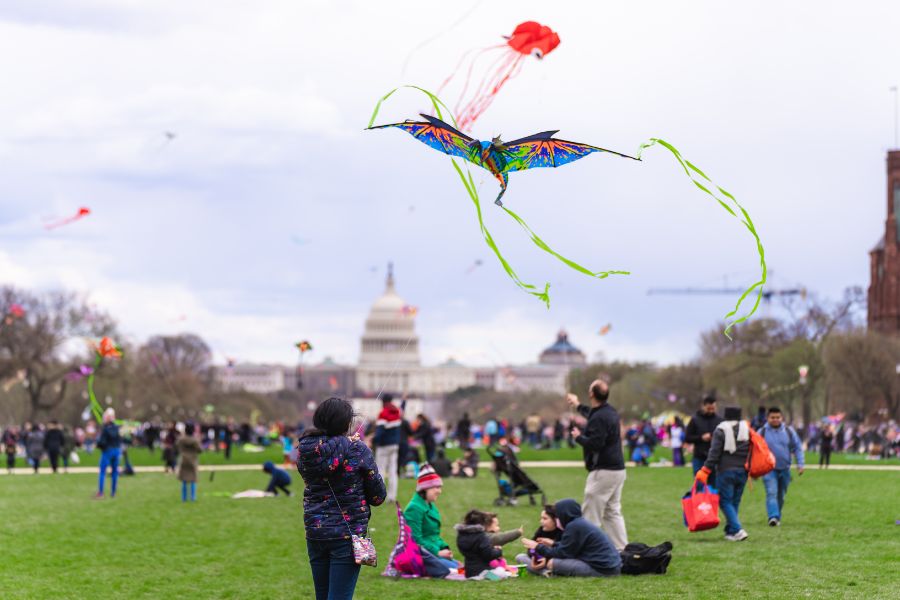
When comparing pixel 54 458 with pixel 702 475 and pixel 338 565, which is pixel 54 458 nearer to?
pixel 702 475

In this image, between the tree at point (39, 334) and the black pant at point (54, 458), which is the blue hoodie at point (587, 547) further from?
the tree at point (39, 334)

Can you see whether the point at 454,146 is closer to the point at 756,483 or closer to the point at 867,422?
the point at 756,483

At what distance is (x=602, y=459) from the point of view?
48.6 feet

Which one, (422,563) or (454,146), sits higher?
(454,146)

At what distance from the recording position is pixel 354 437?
9070mm

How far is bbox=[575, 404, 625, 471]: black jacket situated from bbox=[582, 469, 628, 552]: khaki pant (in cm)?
9

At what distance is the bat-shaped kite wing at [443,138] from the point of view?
10.5 m

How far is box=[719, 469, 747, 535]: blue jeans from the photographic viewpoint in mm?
16781

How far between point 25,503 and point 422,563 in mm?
12828

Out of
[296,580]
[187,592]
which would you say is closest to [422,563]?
[296,580]

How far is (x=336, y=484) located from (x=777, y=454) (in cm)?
1090

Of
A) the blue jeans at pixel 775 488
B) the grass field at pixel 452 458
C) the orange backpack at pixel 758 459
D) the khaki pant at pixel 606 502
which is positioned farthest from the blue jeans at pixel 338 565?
the grass field at pixel 452 458

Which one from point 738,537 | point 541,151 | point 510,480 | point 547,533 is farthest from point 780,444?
point 541,151

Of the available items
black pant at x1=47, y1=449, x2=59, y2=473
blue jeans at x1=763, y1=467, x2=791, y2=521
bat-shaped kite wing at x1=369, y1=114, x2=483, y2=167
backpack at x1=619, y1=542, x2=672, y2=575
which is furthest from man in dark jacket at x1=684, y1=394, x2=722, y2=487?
black pant at x1=47, y1=449, x2=59, y2=473
